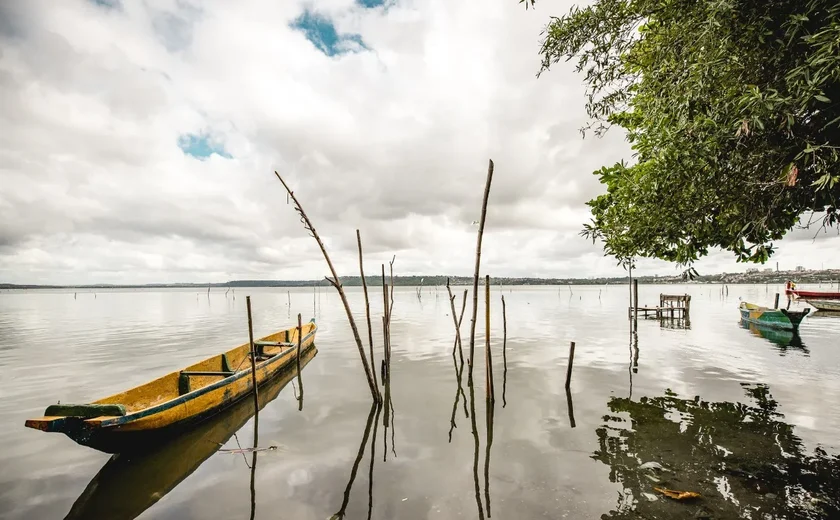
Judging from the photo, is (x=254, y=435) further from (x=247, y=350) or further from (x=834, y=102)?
(x=834, y=102)

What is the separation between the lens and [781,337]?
72.1 feet

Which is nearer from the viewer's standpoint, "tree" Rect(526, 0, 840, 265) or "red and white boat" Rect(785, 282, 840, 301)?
"tree" Rect(526, 0, 840, 265)

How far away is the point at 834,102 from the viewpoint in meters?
4.25

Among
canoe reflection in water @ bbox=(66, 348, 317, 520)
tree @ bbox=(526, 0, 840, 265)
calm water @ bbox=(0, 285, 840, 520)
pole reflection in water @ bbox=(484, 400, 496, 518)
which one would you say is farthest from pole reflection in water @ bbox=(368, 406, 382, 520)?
tree @ bbox=(526, 0, 840, 265)

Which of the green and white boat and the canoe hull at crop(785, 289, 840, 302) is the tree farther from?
the canoe hull at crop(785, 289, 840, 302)

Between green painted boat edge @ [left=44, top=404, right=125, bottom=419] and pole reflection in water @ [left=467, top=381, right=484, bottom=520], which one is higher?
green painted boat edge @ [left=44, top=404, right=125, bottom=419]

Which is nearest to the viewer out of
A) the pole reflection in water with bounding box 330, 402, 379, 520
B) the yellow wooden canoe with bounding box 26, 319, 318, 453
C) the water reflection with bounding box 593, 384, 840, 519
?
the water reflection with bounding box 593, 384, 840, 519

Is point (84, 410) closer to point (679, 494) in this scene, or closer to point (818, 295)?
point (679, 494)

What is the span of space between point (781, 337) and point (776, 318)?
7.31 ft

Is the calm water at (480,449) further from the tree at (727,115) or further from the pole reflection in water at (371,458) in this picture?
the tree at (727,115)

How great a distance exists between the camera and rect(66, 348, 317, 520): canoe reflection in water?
6074 mm

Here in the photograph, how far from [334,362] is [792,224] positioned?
49.6ft

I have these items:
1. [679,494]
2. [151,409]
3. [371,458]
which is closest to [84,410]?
[151,409]

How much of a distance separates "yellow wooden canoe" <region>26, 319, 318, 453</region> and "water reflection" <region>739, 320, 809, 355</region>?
71.2 ft
